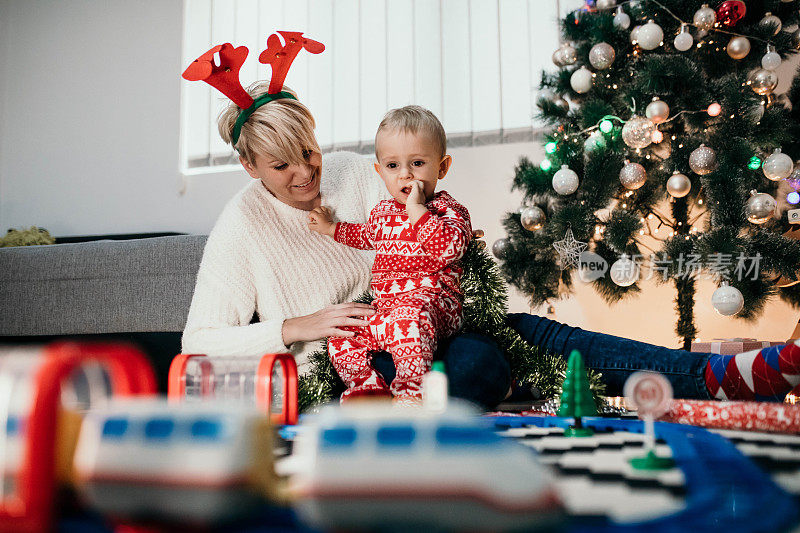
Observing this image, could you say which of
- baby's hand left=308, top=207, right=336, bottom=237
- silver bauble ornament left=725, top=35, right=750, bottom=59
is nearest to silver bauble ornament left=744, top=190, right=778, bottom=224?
silver bauble ornament left=725, top=35, right=750, bottom=59

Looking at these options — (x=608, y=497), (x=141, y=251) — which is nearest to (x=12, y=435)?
(x=608, y=497)

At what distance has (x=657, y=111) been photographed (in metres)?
1.87

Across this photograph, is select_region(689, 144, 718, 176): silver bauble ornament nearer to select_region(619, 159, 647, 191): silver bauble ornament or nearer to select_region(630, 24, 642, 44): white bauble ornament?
select_region(619, 159, 647, 191): silver bauble ornament

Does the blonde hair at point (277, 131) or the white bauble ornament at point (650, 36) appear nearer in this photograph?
the blonde hair at point (277, 131)

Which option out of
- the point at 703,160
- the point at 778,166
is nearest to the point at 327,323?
the point at 703,160

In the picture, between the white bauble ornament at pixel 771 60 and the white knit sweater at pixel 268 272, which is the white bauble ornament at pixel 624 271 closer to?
the white bauble ornament at pixel 771 60

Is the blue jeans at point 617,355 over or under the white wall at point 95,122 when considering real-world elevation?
under

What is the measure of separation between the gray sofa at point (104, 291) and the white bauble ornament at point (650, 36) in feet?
4.71

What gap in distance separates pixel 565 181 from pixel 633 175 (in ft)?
0.65

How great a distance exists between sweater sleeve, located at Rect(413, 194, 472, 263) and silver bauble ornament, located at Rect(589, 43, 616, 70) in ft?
3.44

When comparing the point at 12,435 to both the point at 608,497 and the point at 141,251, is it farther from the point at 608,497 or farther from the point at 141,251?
the point at 141,251

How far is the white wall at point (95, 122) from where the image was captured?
2.91 meters

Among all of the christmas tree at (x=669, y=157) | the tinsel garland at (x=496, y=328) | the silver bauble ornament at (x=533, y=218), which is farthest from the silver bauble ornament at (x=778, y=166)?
the tinsel garland at (x=496, y=328)

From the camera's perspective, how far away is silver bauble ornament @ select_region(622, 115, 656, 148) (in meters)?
1.86
